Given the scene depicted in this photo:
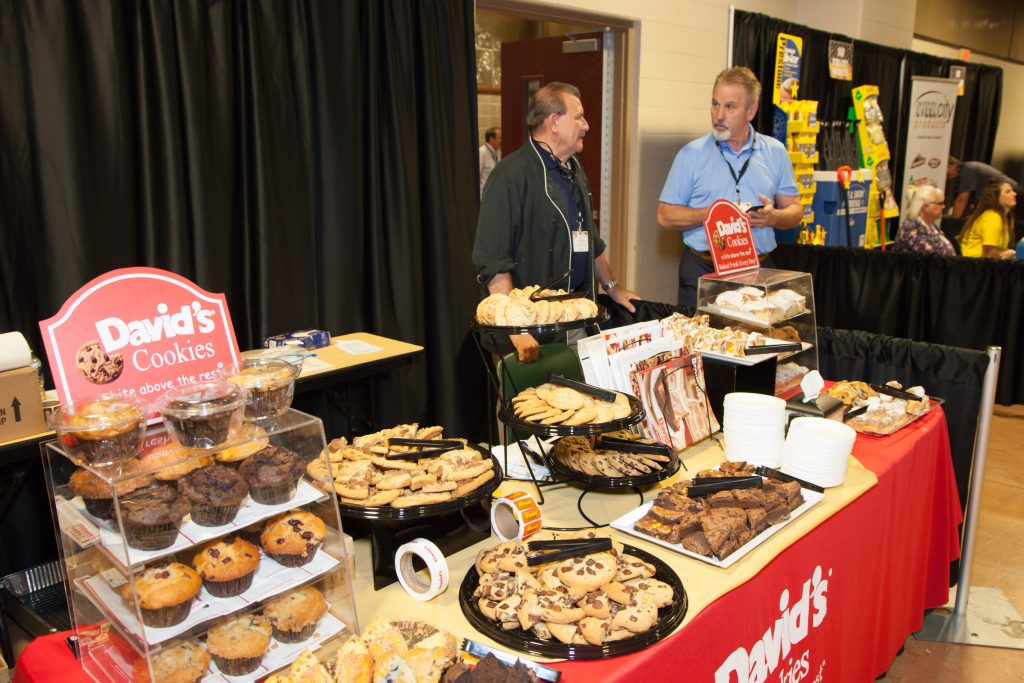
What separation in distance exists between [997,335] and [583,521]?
13.2 feet

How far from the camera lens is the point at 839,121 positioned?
21.8 ft

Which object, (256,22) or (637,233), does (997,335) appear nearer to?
(637,233)

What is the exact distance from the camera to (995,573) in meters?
2.94

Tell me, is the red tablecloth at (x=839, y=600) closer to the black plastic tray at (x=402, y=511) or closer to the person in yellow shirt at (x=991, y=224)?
the black plastic tray at (x=402, y=511)

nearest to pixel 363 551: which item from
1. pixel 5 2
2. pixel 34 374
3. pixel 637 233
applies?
pixel 34 374

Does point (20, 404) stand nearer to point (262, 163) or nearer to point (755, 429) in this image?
point (262, 163)

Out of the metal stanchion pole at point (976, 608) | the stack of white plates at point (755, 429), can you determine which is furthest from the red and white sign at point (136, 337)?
the metal stanchion pole at point (976, 608)

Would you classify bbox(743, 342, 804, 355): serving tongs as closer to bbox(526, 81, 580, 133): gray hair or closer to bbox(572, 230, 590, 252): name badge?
bbox(572, 230, 590, 252): name badge

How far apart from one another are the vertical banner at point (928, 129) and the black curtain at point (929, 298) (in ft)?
10.4

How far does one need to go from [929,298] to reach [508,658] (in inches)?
179

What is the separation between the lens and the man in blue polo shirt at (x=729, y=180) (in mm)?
3686

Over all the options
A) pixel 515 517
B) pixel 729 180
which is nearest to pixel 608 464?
pixel 515 517

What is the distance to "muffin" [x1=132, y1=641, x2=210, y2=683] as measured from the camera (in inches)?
38.9

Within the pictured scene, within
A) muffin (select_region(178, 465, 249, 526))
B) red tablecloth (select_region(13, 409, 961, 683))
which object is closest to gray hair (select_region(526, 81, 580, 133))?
red tablecloth (select_region(13, 409, 961, 683))
